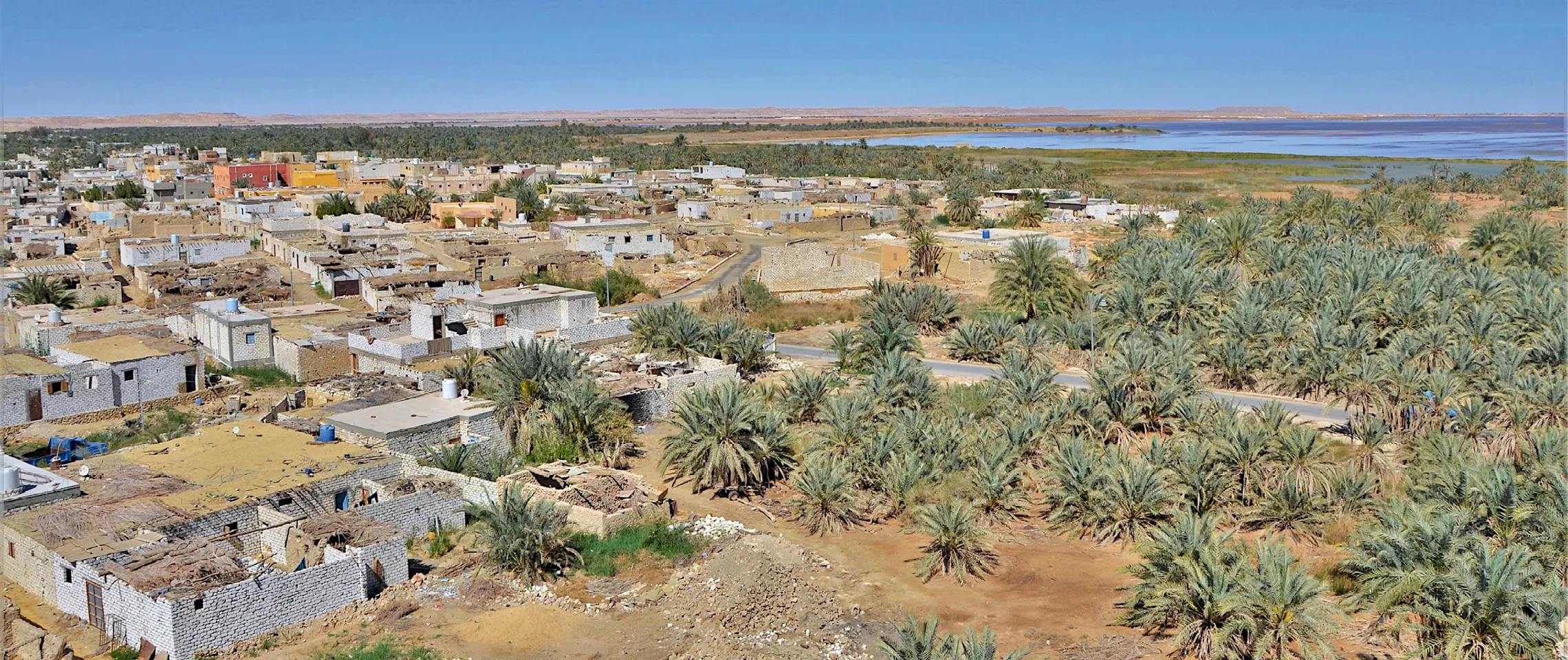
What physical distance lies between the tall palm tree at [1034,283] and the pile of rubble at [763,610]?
69.0ft

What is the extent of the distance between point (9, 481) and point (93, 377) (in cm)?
937

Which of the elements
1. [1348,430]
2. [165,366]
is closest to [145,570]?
[165,366]

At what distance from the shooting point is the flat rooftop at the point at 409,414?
76.5 feet

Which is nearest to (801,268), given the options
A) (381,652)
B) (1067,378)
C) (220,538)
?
(1067,378)

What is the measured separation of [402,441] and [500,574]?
16.8 feet

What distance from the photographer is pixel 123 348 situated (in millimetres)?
29812

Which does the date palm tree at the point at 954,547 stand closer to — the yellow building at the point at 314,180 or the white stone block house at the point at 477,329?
the white stone block house at the point at 477,329

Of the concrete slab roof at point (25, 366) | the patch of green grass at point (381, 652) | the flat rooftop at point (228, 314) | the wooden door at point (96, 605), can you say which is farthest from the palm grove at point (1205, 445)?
the concrete slab roof at point (25, 366)

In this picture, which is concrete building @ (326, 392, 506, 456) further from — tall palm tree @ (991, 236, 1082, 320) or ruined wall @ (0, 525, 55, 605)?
tall palm tree @ (991, 236, 1082, 320)

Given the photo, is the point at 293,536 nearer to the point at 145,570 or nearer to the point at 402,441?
the point at 145,570

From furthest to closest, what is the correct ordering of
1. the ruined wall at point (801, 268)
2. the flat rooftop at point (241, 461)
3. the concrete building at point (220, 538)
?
the ruined wall at point (801, 268), the flat rooftop at point (241, 461), the concrete building at point (220, 538)

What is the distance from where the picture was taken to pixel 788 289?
47.9 meters

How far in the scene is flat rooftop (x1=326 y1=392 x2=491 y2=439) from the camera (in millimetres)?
23328

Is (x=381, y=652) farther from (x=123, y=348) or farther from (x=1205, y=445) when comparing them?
(x=123, y=348)
